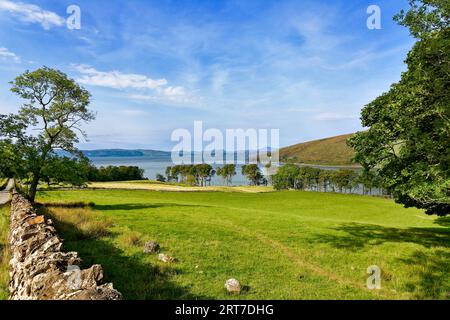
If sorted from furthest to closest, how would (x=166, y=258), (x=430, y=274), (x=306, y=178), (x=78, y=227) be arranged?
(x=306, y=178), (x=78, y=227), (x=430, y=274), (x=166, y=258)

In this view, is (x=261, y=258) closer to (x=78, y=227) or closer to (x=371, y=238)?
(x=371, y=238)

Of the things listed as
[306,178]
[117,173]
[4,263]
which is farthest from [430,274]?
[306,178]

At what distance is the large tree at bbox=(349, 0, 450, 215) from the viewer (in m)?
14.1

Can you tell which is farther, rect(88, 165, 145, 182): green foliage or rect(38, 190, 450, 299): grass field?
rect(88, 165, 145, 182): green foliage

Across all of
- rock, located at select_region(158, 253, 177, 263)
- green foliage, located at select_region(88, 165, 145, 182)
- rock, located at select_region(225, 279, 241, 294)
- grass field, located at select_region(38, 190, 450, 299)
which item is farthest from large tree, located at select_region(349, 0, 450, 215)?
green foliage, located at select_region(88, 165, 145, 182)

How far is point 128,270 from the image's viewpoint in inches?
461

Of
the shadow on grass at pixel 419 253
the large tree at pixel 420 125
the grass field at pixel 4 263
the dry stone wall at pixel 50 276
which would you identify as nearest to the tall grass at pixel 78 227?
the grass field at pixel 4 263

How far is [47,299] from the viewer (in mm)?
6730

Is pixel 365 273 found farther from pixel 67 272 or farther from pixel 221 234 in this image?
pixel 67 272

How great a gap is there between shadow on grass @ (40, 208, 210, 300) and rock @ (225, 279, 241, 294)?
3.88ft

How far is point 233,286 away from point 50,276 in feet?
19.6

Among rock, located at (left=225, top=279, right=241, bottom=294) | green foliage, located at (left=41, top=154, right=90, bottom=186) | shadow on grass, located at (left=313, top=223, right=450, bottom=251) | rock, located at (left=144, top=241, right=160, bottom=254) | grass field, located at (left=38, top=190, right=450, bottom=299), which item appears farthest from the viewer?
green foliage, located at (left=41, top=154, right=90, bottom=186)

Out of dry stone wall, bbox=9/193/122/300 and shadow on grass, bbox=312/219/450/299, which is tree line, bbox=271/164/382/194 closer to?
shadow on grass, bbox=312/219/450/299

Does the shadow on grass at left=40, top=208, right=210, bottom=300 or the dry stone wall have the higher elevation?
the dry stone wall
